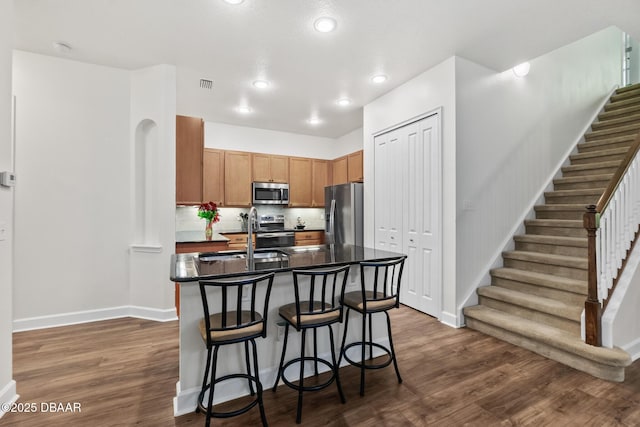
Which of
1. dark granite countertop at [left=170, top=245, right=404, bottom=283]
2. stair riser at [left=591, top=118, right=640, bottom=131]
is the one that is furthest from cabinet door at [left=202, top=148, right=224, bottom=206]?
stair riser at [left=591, top=118, right=640, bottom=131]

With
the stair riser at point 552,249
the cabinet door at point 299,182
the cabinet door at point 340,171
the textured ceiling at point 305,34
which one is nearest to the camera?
the textured ceiling at point 305,34

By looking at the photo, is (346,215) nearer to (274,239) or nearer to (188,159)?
(274,239)

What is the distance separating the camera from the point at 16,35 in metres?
2.78

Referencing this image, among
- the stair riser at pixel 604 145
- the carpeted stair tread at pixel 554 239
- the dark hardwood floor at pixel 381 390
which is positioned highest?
the stair riser at pixel 604 145

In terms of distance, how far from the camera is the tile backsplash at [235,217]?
533cm

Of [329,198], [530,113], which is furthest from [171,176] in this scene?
[530,113]

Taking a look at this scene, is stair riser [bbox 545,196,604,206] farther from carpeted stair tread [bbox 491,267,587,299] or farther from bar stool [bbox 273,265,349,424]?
bar stool [bbox 273,265,349,424]

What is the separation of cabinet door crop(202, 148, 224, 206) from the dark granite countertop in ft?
9.74

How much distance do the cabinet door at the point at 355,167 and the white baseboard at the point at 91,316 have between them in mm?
3540

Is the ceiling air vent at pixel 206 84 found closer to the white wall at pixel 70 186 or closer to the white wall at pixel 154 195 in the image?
the white wall at pixel 154 195

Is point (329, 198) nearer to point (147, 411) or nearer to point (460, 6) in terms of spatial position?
point (460, 6)

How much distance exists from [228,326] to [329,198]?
12.8 feet

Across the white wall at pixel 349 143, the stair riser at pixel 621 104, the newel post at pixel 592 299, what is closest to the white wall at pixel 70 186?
the white wall at pixel 349 143

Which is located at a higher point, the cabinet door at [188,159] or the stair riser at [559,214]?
the cabinet door at [188,159]
